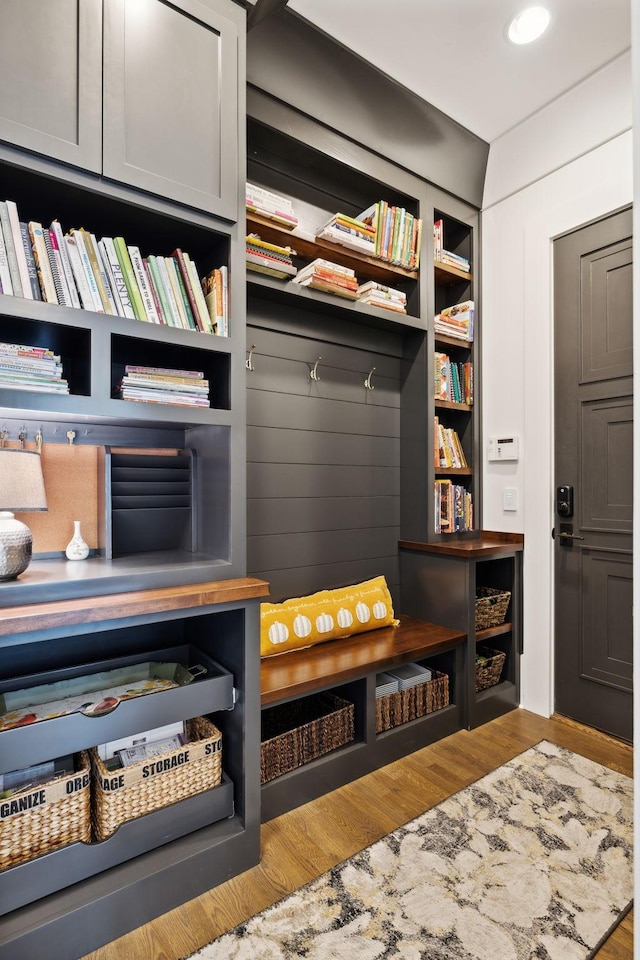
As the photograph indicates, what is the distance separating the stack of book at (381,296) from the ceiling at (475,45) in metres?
0.92

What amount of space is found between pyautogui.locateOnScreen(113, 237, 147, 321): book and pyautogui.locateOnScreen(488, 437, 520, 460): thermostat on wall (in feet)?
6.59

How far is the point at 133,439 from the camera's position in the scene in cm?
177

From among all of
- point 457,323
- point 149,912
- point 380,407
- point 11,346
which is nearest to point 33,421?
point 11,346

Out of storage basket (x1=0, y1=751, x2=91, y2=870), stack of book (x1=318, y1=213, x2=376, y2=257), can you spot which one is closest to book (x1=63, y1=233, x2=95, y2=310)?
stack of book (x1=318, y1=213, x2=376, y2=257)

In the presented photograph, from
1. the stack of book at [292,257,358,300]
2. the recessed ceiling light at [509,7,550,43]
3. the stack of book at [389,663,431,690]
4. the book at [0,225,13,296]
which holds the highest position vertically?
the recessed ceiling light at [509,7,550,43]

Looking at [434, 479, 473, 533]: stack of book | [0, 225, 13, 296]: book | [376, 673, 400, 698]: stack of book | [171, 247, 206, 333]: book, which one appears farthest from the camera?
[434, 479, 473, 533]: stack of book

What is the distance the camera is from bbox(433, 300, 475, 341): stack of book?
2746 millimetres

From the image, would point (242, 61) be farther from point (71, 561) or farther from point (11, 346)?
point (71, 561)

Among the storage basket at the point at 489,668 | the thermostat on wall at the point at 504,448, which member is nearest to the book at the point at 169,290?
the thermostat on wall at the point at 504,448

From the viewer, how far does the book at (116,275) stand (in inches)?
56.4

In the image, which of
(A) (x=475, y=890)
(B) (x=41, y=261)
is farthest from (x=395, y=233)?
(A) (x=475, y=890)

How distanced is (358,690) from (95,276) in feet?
A: 5.78

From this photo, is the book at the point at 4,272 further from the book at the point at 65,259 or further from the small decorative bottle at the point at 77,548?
the small decorative bottle at the point at 77,548

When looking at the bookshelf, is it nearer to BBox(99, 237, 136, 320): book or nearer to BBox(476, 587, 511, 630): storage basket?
BBox(99, 237, 136, 320): book
